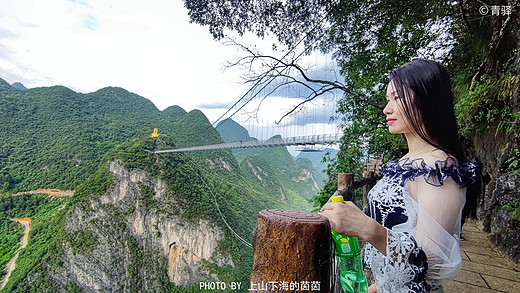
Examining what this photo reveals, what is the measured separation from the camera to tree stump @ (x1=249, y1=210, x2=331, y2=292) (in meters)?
0.45

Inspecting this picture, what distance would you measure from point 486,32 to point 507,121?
0.90 meters

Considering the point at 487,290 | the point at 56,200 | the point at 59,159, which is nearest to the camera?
the point at 487,290

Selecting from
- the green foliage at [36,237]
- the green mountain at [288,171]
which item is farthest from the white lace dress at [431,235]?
the green mountain at [288,171]

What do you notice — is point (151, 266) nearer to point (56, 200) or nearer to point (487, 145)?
point (56, 200)

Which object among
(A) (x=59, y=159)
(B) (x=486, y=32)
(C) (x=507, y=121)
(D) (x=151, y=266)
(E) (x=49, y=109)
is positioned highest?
(E) (x=49, y=109)

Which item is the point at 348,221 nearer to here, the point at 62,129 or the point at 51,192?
the point at 51,192

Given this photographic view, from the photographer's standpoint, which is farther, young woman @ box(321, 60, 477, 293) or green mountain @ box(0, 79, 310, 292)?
green mountain @ box(0, 79, 310, 292)

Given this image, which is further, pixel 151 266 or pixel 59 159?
pixel 59 159

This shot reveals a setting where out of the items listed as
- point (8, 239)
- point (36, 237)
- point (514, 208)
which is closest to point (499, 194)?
point (514, 208)

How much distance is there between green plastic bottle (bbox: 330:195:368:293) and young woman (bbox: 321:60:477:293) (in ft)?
0.14

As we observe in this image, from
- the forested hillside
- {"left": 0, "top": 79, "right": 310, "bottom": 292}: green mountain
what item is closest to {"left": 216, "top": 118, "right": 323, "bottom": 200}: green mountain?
the forested hillside

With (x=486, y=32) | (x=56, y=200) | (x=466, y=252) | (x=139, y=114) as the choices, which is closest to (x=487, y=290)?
(x=466, y=252)

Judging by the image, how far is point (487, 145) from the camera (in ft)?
7.68

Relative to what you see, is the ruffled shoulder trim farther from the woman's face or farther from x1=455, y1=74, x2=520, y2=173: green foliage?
x1=455, y1=74, x2=520, y2=173: green foliage
